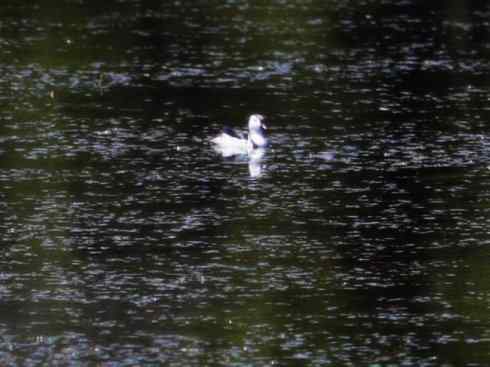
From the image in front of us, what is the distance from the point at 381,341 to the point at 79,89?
1241 cm

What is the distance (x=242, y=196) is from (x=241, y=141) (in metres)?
2.66

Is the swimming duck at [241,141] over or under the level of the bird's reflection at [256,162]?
over

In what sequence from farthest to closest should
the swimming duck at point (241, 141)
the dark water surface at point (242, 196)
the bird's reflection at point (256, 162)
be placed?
the swimming duck at point (241, 141), the bird's reflection at point (256, 162), the dark water surface at point (242, 196)

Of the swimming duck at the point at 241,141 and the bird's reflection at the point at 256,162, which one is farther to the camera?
the swimming duck at the point at 241,141

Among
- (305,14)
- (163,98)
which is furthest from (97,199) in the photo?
(305,14)

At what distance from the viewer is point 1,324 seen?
465 inches

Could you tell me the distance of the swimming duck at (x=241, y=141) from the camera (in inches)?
757

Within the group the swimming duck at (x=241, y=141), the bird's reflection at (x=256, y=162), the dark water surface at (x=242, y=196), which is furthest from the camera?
the swimming duck at (x=241, y=141)

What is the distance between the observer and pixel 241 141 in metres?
19.2

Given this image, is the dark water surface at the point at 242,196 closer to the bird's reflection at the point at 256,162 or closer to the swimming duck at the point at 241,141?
the bird's reflection at the point at 256,162

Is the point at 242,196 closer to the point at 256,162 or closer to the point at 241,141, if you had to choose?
the point at 256,162

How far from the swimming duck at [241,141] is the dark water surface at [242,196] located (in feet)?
0.76

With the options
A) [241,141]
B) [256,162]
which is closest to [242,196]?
[256,162]

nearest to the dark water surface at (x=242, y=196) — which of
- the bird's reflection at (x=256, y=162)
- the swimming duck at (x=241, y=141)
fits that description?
the bird's reflection at (x=256, y=162)
